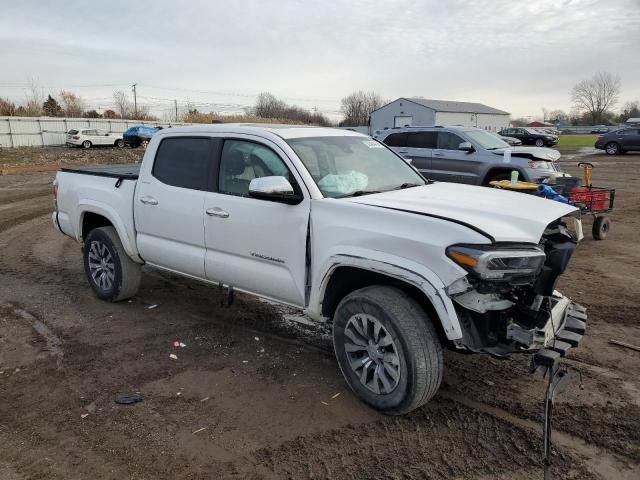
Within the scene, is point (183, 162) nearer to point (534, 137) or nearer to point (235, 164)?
point (235, 164)

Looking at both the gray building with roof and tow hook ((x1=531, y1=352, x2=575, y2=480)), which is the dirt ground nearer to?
tow hook ((x1=531, y1=352, x2=575, y2=480))

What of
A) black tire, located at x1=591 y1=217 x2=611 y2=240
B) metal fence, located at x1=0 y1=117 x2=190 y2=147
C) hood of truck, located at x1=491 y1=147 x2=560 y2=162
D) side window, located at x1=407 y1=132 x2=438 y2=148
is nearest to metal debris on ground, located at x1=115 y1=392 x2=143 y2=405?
black tire, located at x1=591 y1=217 x2=611 y2=240

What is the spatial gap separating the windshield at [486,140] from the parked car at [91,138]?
109 feet

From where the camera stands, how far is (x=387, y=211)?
11.2 ft

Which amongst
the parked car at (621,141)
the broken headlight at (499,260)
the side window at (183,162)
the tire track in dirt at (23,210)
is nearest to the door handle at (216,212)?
the side window at (183,162)

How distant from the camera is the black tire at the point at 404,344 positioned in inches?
127

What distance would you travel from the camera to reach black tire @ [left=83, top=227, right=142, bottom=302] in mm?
5559

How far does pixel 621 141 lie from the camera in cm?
2895

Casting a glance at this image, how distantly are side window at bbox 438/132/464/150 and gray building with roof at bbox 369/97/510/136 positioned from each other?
47.3m

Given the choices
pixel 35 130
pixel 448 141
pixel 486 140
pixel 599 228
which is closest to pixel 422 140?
pixel 448 141

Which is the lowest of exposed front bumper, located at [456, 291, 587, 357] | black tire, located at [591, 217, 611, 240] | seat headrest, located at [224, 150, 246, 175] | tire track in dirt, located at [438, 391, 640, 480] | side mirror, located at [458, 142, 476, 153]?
tire track in dirt, located at [438, 391, 640, 480]

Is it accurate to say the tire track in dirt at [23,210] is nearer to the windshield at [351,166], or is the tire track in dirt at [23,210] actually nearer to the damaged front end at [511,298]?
the windshield at [351,166]

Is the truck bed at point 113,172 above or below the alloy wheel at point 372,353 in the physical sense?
above

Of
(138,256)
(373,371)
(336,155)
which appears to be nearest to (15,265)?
(138,256)
